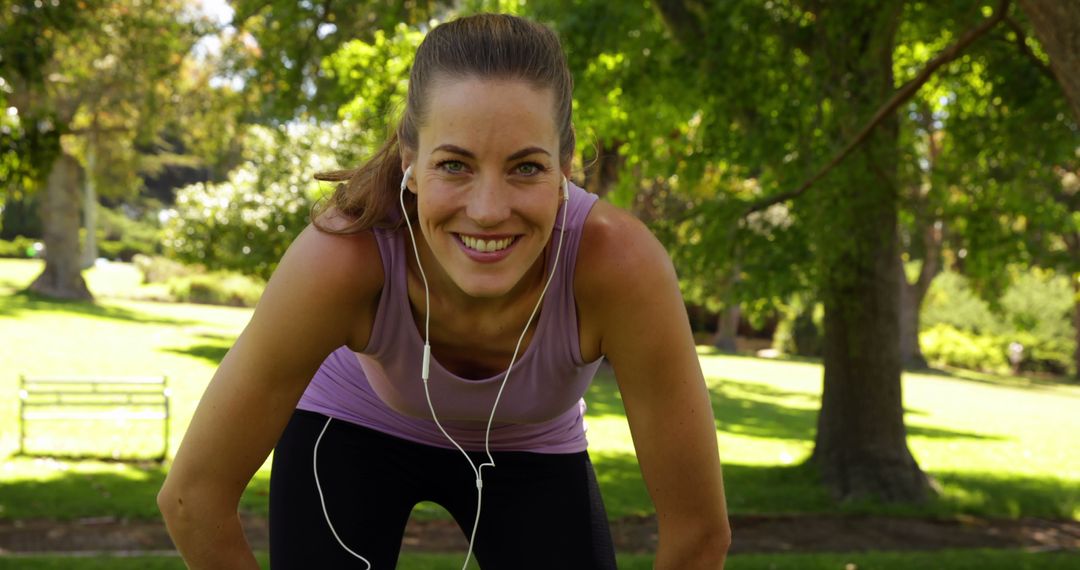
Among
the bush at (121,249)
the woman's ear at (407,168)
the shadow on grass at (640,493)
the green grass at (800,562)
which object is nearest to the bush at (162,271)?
the bush at (121,249)

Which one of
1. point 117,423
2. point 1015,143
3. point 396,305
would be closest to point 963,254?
point 1015,143

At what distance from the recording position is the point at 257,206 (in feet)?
74.3

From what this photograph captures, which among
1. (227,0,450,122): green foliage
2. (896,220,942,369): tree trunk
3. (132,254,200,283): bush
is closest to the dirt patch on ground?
(227,0,450,122): green foliage

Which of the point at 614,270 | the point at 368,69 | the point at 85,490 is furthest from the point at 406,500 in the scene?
the point at 368,69

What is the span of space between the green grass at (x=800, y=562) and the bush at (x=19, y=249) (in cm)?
4457

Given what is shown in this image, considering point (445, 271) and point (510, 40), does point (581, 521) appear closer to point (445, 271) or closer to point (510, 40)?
point (445, 271)

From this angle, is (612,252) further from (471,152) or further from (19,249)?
(19,249)

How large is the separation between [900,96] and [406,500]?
579 centimetres

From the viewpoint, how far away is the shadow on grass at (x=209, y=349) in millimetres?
21511

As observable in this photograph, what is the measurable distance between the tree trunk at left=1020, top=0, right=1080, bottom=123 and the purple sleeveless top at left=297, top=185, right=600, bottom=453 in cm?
327

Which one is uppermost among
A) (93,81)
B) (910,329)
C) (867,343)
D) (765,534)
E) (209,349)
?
(93,81)

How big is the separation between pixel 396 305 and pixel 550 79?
0.65 metres

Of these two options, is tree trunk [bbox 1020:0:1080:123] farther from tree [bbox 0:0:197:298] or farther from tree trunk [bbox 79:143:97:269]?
tree trunk [bbox 79:143:97:269]

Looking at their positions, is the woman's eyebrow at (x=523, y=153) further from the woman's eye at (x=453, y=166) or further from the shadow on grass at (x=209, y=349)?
the shadow on grass at (x=209, y=349)
